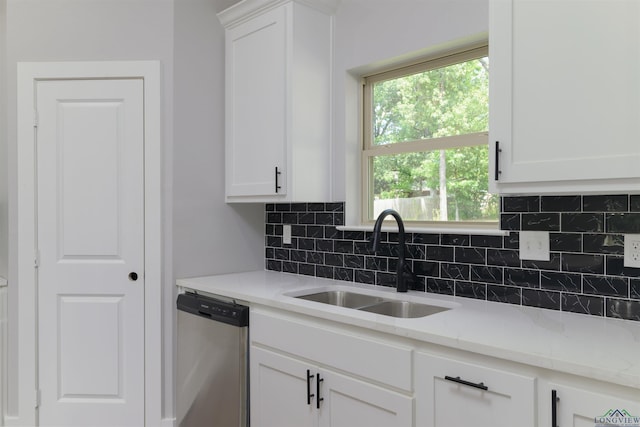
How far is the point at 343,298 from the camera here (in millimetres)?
2398

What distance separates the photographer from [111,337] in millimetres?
2643

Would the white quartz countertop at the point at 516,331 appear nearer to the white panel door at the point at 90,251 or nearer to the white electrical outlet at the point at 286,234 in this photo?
the white electrical outlet at the point at 286,234

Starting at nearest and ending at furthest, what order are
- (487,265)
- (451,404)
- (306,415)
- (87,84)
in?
(451,404)
(306,415)
(487,265)
(87,84)

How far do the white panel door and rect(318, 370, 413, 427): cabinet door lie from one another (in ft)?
4.46

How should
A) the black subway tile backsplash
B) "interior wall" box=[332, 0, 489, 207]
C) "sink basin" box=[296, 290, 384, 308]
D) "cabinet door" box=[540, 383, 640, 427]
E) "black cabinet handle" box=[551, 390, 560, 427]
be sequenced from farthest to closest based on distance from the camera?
"sink basin" box=[296, 290, 384, 308]
"interior wall" box=[332, 0, 489, 207]
the black subway tile backsplash
"black cabinet handle" box=[551, 390, 560, 427]
"cabinet door" box=[540, 383, 640, 427]

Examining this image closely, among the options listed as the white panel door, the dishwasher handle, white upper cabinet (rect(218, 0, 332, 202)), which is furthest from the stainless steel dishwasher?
white upper cabinet (rect(218, 0, 332, 202))

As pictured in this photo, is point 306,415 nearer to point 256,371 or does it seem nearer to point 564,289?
point 256,371

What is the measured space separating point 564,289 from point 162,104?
2211 millimetres

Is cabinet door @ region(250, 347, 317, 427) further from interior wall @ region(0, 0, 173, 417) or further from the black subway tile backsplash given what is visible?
interior wall @ region(0, 0, 173, 417)

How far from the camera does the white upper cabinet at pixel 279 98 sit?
2.43 metres

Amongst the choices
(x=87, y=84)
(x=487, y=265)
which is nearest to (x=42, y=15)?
(x=87, y=84)

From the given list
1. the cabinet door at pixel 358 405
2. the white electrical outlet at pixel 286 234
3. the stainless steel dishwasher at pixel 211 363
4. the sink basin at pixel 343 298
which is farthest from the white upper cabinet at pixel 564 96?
the white electrical outlet at pixel 286 234

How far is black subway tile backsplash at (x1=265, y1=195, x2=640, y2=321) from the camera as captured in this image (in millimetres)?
1650

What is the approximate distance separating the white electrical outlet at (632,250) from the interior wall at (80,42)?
217cm
